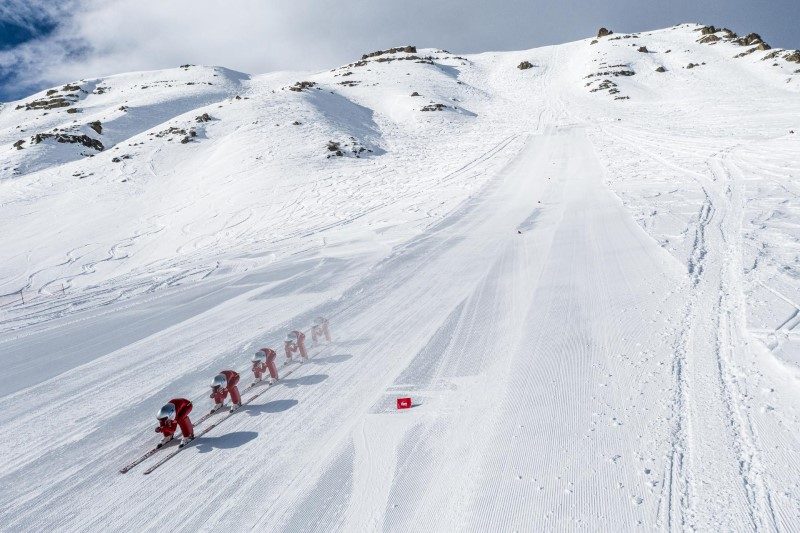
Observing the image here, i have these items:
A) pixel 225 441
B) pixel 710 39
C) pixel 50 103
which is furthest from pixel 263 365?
pixel 710 39

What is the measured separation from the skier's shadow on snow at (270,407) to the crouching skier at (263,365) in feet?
1.61

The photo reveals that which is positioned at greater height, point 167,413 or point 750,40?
point 750,40

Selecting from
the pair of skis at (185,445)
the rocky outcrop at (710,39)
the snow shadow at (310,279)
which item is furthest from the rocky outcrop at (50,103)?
the rocky outcrop at (710,39)

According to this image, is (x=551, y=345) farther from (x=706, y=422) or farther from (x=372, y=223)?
(x=372, y=223)

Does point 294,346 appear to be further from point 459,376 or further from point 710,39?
point 710,39

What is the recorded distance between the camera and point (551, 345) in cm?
545

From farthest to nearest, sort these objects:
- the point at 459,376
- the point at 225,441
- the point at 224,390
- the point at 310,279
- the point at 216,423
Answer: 1. the point at 310,279
2. the point at 459,376
3. the point at 224,390
4. the point at 216,423
5. the point at 225,441

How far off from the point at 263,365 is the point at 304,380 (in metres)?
0.58

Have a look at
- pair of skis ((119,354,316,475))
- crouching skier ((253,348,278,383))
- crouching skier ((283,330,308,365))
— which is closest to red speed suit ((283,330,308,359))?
crouching skier ((283,330,308,365))

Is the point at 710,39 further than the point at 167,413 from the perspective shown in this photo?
Yes

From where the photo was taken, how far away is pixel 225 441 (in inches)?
169

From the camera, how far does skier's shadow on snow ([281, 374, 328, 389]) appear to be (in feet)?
17.3

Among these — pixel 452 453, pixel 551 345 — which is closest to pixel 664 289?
pixel 551 345

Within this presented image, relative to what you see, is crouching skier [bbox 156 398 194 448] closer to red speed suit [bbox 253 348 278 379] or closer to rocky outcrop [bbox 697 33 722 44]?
red speed suit [bbox 253 348 278 379]
